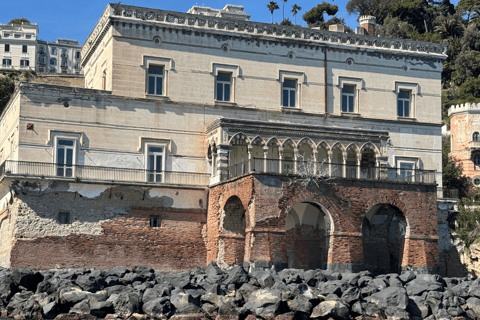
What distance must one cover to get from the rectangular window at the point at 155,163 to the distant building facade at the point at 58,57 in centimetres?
7868

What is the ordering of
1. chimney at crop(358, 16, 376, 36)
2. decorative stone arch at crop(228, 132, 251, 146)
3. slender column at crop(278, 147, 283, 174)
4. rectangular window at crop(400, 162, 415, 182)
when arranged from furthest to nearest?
1. chimney at crop(358, 16, 376, 36)
2. rectangular window at crop(400, 162, 415, 182)
3. decorative stone arch at crop(228, 132, 251, 146)
4. slender column at crop(278, 147, 283, 174)

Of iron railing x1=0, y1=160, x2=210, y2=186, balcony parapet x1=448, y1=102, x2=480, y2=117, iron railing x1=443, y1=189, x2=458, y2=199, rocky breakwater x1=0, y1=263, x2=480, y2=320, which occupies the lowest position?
rocky breakwater x1=0, y1=263, x2=480, y2=320

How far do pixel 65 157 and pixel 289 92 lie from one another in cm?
1277

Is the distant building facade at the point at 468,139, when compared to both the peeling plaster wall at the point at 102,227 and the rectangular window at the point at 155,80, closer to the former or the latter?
the peeling plaster wall at the point at 102,227

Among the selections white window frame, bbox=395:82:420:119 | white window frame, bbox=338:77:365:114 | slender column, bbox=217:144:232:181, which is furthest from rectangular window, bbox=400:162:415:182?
slender column, bbox=217:144:232:181

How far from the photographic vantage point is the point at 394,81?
144 ft

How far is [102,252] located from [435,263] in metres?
15.9

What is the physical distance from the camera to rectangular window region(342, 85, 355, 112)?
142 feet

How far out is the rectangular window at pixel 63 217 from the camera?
36.4 metres

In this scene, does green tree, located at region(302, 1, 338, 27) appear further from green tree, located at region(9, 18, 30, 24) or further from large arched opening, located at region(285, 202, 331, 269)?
large arched opening, located at region(285, 202, 331, 269)

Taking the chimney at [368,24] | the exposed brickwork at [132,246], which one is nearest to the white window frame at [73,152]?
the exposed brickwork at [132,246]

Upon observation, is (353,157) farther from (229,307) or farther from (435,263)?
(229,307)

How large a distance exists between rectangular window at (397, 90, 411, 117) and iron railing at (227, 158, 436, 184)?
4.54m

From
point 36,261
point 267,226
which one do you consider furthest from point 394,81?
point 36,261
